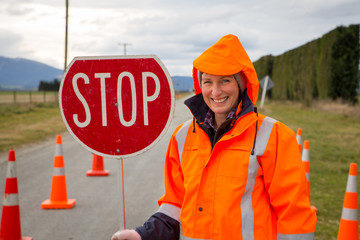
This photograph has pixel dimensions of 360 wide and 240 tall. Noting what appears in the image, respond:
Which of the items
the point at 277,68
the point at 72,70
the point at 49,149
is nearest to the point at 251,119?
the point at 72,70

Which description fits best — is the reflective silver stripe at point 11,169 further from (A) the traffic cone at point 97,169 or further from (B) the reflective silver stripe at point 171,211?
(A) the traffic cone at point 97,169

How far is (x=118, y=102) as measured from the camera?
237 cm

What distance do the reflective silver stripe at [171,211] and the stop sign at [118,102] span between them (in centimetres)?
38

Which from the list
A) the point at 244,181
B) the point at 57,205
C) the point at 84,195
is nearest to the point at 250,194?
the point at 244,181

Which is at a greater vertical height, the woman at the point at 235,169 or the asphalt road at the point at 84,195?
the woman at the point at 235,169

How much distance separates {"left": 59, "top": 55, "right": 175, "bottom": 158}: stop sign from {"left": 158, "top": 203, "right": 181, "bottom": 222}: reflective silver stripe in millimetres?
384

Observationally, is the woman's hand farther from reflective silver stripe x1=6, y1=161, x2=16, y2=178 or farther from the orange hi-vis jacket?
reflective silver stripe x1=6, y1=161, x2=16, y2=178

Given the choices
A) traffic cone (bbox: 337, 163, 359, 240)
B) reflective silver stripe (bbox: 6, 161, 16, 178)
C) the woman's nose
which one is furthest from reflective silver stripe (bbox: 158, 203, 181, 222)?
reflective silver stripe (bbox: 6, 161, 16, 178)

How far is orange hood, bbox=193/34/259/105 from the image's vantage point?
2.26 meters

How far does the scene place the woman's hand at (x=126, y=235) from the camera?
221cm

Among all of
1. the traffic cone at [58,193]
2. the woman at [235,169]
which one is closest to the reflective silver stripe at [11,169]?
the traffic cone at [58,193]

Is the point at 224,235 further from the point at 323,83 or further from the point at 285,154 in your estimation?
the point at 323,83

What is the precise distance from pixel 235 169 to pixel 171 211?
530 millimetres

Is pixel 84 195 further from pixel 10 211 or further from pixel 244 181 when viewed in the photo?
pixel 244 181
